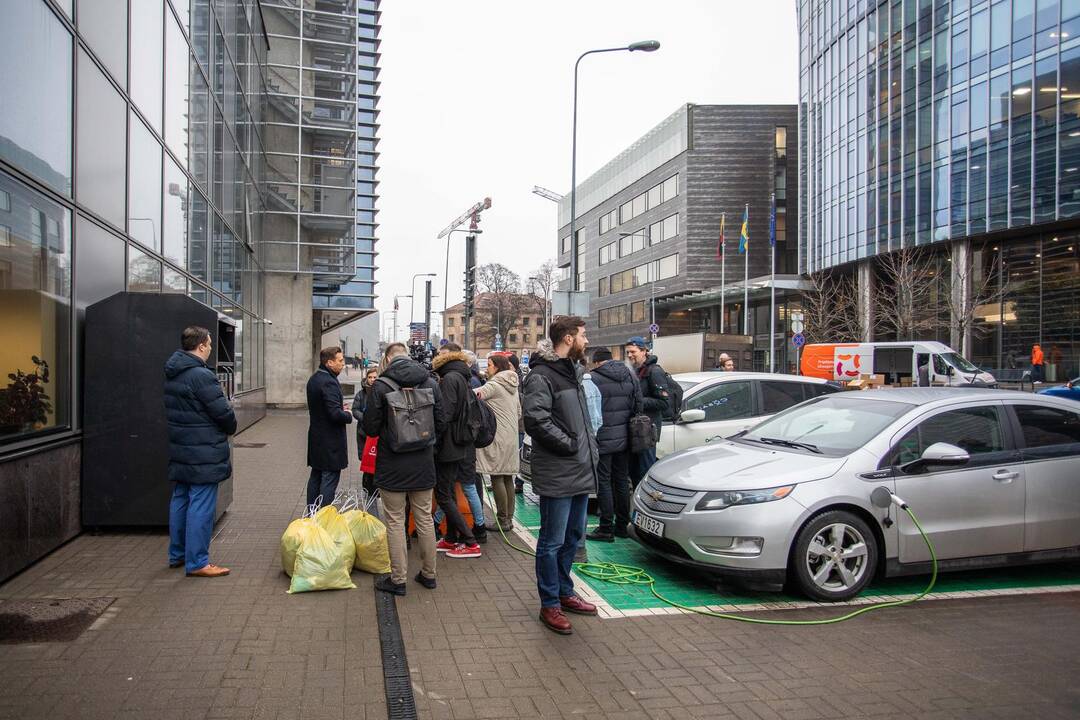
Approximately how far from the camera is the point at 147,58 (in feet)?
33.1

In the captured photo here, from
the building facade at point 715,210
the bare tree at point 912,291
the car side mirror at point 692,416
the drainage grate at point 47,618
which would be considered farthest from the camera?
the building facade at point 715,210

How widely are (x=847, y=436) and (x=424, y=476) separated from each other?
129 inches

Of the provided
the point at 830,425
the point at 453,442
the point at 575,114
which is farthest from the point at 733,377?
the point at 575,114

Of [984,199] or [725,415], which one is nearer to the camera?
[725,415]

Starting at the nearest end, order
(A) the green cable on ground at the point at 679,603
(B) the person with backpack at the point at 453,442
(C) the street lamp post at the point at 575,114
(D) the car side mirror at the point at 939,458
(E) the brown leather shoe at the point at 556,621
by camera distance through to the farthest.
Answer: (E) the brown leather shoe at the point at 556,621, (A) the green cable on ground at the point at 679,603, (D) the car side mirror at the point at 939,458, (B) the person with backpack at the point at 453,442, (C) the street lamp post at the point at 575,114

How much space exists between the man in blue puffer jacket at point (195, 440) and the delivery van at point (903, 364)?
94.2ft

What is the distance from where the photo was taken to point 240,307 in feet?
65.5

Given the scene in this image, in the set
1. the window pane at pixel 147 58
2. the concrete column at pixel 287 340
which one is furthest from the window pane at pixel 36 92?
the concrete column at pixel 287 340

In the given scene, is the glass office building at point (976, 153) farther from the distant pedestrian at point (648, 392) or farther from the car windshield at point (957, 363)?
the distant pedestrian at point (648, 392)

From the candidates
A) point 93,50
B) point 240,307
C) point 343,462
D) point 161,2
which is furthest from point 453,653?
point 240,307

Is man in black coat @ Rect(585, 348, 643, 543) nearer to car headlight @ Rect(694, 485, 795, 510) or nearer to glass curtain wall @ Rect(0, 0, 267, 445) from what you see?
car headlight @ Rect(694, 485, 795, 510)

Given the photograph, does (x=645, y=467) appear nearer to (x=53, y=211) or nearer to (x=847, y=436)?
(x=847, y=436)

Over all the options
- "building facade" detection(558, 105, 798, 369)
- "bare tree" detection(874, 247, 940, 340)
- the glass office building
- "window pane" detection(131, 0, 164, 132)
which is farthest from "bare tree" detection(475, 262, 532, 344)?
"window pane" detection(131, 0, 164, 132)

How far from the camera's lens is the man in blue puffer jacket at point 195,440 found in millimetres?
5820
